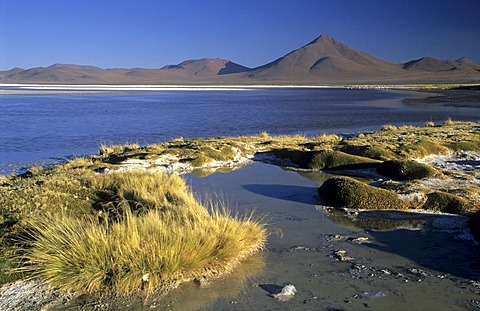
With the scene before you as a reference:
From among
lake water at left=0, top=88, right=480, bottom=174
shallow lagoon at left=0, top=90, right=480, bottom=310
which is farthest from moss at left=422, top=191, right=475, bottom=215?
lake water at left=0, top=88, right=480, bottom=174

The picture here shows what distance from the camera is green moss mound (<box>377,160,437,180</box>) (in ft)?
46.0

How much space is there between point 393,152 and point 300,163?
4252 mm

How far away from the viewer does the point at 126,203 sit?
9.73 m

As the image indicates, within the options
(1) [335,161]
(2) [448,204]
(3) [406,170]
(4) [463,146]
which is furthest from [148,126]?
(2) [448,204]

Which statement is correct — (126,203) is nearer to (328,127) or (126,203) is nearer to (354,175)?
(354,175)

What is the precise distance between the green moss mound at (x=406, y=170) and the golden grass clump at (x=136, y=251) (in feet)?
24.4

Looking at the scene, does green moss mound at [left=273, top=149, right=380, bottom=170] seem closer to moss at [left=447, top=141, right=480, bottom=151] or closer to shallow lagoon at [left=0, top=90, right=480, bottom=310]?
shallow lagoon at [left=0, top=90, right=480, bottom=310]

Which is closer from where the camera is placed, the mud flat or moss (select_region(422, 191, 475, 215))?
the mud flat

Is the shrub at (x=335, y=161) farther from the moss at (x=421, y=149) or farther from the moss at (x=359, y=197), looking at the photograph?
the moss at (x=359, y=197)

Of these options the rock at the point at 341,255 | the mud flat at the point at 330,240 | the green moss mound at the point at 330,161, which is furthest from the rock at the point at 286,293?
the green moss mound at the point at 330,161

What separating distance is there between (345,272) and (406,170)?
26.2ft

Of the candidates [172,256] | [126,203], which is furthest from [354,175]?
[172,256]

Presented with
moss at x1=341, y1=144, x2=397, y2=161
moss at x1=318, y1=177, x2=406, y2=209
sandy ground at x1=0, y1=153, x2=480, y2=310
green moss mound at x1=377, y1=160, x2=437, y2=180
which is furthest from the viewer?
moss at x1=341, y1=144, x2=397, y2=161

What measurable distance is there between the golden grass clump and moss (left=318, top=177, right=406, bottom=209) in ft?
11.8
